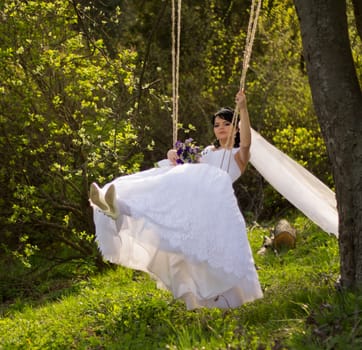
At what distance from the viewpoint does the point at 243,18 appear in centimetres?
1276

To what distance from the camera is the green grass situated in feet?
11.0

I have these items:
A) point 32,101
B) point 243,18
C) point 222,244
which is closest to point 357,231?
point 222,244

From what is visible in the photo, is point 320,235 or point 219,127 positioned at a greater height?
point 219,127

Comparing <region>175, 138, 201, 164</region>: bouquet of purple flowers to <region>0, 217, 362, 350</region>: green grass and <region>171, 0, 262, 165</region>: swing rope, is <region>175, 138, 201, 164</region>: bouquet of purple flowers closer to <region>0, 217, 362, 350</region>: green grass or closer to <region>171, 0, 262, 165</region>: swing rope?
<region>171, 0, 262, 165</region>: swing rope

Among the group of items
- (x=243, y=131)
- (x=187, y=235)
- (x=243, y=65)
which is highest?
(x=243, y=65)

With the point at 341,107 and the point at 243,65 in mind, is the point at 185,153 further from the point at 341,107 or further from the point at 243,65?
the point at 341,107

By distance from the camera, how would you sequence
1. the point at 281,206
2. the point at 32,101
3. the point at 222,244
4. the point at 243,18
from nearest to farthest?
1. the point at 222,244
2. the point at 32,101
3. the point at 281,206
4. the point at 243,18

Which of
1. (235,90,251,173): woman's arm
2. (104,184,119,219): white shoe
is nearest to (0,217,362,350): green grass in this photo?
(104,184,119,219): white shoe

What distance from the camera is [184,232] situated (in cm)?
380

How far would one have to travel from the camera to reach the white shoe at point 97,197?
3.73m

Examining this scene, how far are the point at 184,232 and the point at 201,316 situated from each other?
0.69m

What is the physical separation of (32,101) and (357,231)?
4.08 metres

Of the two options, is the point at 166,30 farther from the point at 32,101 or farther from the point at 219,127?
the point at 219,127

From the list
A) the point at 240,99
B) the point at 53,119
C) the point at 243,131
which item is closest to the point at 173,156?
the point at 243,131
